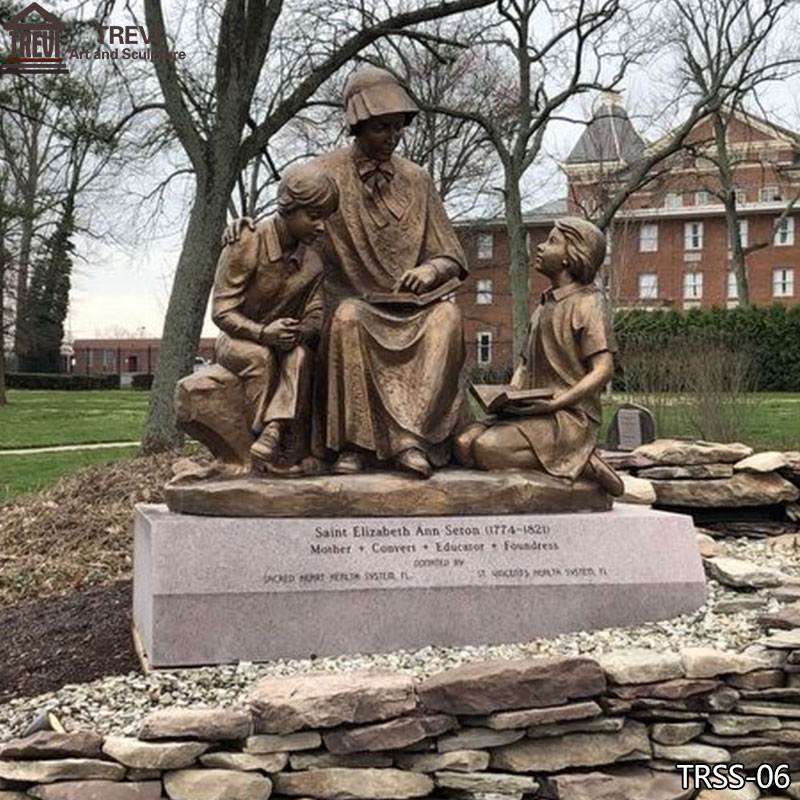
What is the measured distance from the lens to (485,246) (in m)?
38.4

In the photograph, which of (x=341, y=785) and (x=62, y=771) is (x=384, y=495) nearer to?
(x=341, y=785)

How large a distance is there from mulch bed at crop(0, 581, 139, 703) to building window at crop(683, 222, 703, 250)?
44094mm

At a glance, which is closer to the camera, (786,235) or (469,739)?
(469,739)

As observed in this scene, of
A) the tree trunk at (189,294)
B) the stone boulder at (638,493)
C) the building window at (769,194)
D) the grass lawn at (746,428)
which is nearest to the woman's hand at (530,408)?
the stone boulder at (638,493)

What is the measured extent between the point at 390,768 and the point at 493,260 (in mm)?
35360

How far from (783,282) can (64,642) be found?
4570 centimetres

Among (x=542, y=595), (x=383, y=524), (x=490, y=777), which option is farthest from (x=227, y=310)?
(x=490, y=777)

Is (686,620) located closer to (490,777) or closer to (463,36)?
(490,777)

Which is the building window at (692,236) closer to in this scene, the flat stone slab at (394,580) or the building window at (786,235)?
the building window at (786,235)

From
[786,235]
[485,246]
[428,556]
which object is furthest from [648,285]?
[428,556]

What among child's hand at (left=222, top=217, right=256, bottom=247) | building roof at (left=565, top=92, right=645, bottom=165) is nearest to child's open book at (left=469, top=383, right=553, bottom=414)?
child's hand at (left=222, top=217, right=256, bottom=247)

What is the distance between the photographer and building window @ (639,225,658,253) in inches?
1892

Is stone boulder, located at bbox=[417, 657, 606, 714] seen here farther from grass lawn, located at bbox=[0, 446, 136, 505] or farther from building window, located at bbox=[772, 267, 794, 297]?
building window, located at bbox=[772, 267, 794, 297]

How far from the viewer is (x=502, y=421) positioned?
547 centimetres
